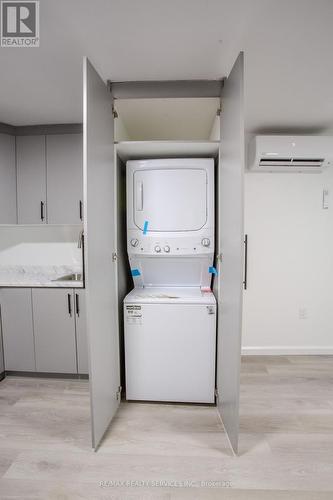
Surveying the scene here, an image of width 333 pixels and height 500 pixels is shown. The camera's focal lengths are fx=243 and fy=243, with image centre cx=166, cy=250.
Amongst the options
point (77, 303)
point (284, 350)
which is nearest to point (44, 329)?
point (77, 303)

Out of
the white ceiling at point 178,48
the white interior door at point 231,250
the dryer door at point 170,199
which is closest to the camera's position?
the white ceiling at point 178,48

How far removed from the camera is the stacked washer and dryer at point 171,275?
1854mm

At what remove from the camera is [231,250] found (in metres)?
1.51

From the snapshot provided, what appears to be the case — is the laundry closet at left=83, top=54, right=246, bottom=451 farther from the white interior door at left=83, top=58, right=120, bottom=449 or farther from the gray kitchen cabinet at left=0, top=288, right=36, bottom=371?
the gray kitchen cabinet at left=0, top=288, right=36, bottom=371

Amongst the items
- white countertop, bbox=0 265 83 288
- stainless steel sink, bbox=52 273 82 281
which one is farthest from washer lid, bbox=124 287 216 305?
white countertop, bbox=0 265 83 288

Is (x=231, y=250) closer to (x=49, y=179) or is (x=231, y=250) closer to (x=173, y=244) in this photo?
(x=173, y=244)

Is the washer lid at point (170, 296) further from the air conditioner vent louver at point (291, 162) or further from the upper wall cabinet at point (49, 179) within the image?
the air conditioner vent louver at point (291, 162)

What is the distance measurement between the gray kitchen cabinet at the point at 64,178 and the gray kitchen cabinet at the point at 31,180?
63 mm

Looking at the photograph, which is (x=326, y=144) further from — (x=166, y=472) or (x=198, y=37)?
(x=166, y=472)

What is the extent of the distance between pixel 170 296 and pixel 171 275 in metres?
0.26

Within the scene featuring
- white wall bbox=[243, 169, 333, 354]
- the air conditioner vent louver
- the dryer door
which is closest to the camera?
the dryer door

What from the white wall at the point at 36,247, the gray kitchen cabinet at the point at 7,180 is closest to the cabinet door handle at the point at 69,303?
the white wall at the point at 36,247

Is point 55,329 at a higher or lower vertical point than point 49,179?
lower

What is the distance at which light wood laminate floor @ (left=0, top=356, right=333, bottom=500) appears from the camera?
50.6 inches
